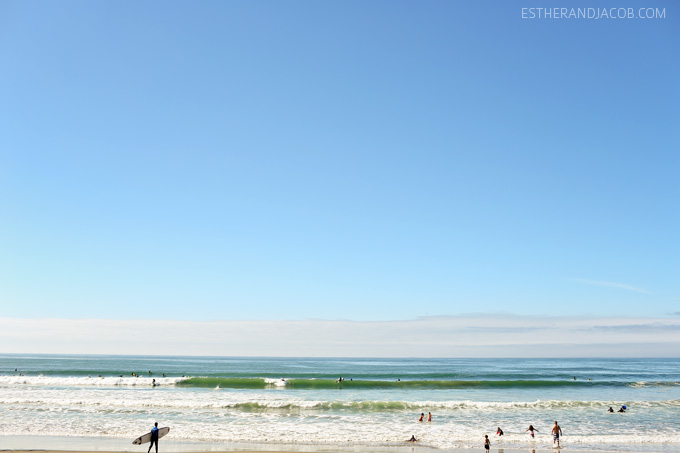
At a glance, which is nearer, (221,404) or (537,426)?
(537,426)

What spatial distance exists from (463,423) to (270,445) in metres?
14.4

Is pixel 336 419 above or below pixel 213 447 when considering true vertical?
below

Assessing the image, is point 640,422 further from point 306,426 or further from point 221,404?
point 221,404

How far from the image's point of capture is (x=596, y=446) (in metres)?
25.1

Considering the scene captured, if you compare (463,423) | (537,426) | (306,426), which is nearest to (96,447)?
(306,426)

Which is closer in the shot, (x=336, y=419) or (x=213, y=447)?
(x=213, y=447)

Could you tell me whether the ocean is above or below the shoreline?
below

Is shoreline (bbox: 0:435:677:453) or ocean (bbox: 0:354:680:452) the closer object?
shoreline (bbox: 0:435:677:453)

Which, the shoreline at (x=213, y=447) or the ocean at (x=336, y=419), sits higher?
the shoreline at (x=213, y=447)

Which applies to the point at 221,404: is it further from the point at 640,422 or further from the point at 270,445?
the point at 640,422

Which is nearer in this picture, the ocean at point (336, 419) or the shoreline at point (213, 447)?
the shoreline at point (213, 447)

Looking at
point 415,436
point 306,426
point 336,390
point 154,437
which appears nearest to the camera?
point 154,437

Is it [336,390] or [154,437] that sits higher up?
[154,437]

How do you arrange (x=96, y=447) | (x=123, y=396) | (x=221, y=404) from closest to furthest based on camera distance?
(x=96, y=447), (x=221, y=404), (x=123, y=396)
